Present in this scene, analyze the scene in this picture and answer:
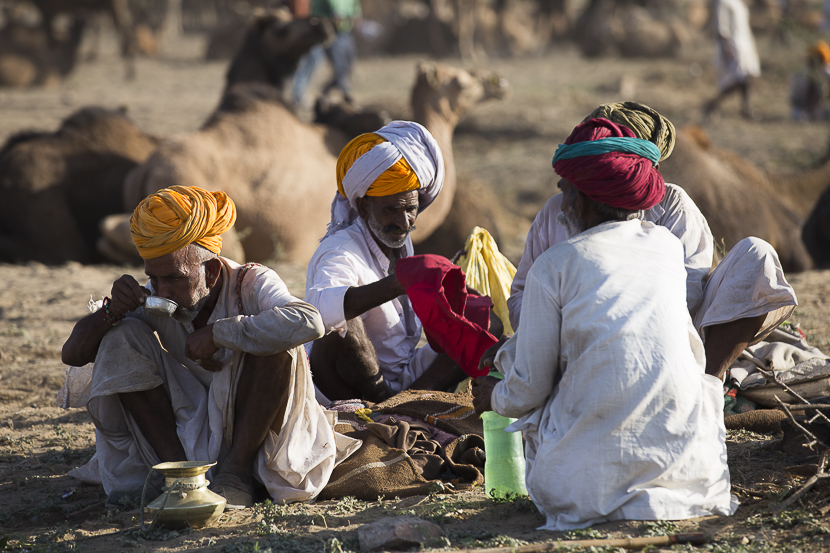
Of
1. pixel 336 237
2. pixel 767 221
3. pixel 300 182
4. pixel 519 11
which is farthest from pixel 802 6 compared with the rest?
pixel 336 237

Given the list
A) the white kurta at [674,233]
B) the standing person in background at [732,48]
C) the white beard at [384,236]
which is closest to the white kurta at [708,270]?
the white kurta at [674,233]

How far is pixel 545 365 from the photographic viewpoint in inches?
90.8

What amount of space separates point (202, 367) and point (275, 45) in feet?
20.5

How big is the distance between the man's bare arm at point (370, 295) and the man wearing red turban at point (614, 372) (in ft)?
2.44

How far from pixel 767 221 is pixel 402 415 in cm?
533

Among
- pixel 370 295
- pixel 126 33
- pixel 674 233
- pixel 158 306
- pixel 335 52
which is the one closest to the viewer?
pixel 158 306

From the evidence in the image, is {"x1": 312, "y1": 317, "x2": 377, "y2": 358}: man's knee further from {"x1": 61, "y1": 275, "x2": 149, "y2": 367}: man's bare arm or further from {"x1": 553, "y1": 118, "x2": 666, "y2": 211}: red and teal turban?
{"x1": 553, "y1": 118, "x2": 666, "y2": 211}: red and teal turban

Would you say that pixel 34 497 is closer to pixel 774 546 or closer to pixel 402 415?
pixel 402 415

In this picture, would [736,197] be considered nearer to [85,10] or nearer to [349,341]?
[349,341]

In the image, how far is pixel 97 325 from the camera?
2.80 metres

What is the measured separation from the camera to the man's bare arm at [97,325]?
2.73m

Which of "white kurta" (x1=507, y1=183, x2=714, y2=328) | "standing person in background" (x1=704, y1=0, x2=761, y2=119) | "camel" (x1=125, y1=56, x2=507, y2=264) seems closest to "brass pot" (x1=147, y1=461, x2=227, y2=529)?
"white kurta" (x1=507, y1=183, x2=714, y2=328)

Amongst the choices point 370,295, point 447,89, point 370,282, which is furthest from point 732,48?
point 370,295

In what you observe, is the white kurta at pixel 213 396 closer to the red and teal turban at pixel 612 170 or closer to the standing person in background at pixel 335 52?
the red and teal turban at pixel 612 170
